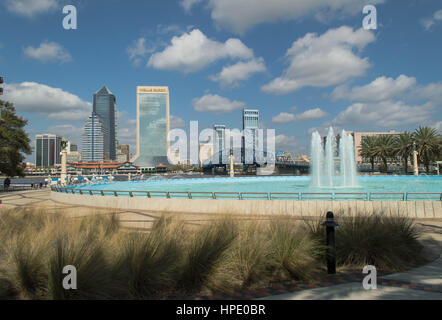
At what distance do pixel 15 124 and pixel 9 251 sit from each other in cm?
Answer: 3639

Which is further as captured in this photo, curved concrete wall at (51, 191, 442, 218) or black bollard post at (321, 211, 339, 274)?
curved concrete wall at (51, 191, 442, 218)

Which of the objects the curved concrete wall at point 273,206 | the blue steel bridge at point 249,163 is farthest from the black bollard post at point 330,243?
the blue steel bridge at point 249,163

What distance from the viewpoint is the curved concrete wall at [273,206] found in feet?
39.4

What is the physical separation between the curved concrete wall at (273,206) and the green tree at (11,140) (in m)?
23.1

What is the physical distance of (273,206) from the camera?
1306 centimetres

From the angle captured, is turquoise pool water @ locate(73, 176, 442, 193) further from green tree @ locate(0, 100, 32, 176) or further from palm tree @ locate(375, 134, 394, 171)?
palm tree @ locate(375, 134, 394, 171)

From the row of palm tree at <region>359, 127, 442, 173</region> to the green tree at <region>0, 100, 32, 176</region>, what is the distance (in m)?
50.3

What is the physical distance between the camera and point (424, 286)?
14.5 ft

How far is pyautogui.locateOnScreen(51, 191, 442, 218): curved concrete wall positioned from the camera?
39.4ft

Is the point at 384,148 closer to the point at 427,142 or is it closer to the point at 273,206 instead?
the point at 427,142
